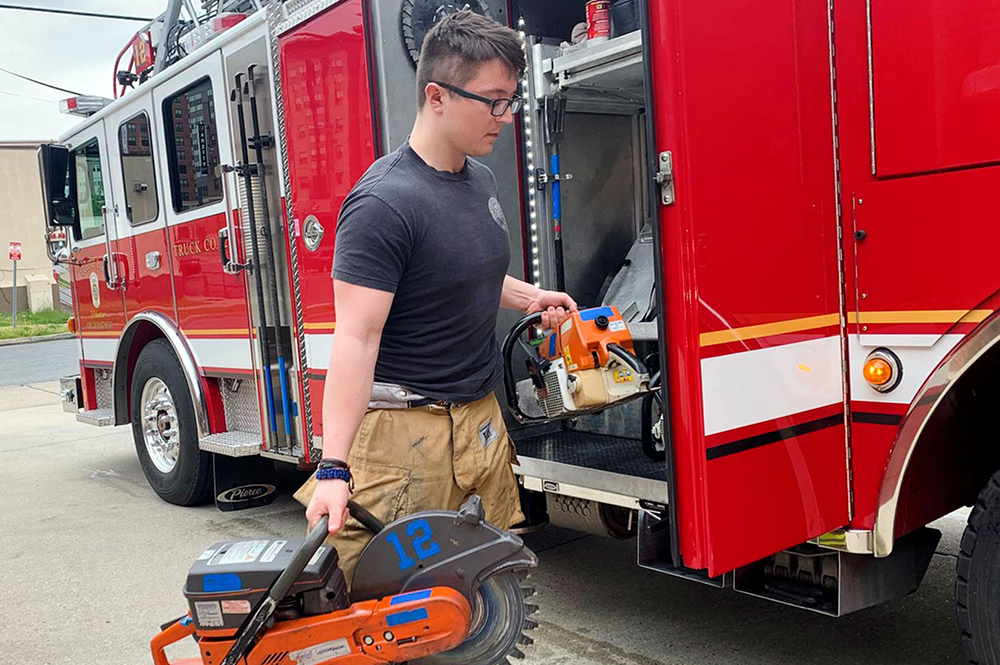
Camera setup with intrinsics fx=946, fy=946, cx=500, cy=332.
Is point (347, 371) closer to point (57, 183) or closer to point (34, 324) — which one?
point (57, 183)

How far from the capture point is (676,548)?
8.83 feet

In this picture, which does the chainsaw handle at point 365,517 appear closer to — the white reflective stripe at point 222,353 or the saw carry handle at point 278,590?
the saw carry handle at point 278,590

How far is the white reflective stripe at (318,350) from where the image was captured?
13.5 feet

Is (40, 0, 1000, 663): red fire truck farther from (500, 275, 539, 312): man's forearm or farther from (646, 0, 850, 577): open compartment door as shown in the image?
(500, 275, 539, 312): man's forearm

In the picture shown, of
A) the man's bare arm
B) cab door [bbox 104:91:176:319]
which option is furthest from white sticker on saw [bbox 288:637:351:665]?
cab door [bbox 104:91:176:319]

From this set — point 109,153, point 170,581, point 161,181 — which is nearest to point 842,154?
point 170,581

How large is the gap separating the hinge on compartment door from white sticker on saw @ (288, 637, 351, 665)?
4.66ft

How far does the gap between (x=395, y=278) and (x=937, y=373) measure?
4.79 feet

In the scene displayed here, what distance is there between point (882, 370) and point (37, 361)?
684 inches

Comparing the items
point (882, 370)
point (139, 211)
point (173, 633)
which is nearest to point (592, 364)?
point (882, 370)

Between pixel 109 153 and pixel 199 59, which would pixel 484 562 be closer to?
pixel 199 59

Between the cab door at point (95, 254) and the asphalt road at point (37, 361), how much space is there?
5.97 meters

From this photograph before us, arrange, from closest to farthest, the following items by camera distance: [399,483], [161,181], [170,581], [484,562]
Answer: [484,562] < [399,483] < [170,581] < [161,181]

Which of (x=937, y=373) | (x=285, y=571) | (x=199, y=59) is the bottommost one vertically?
(x=285, y=571)
